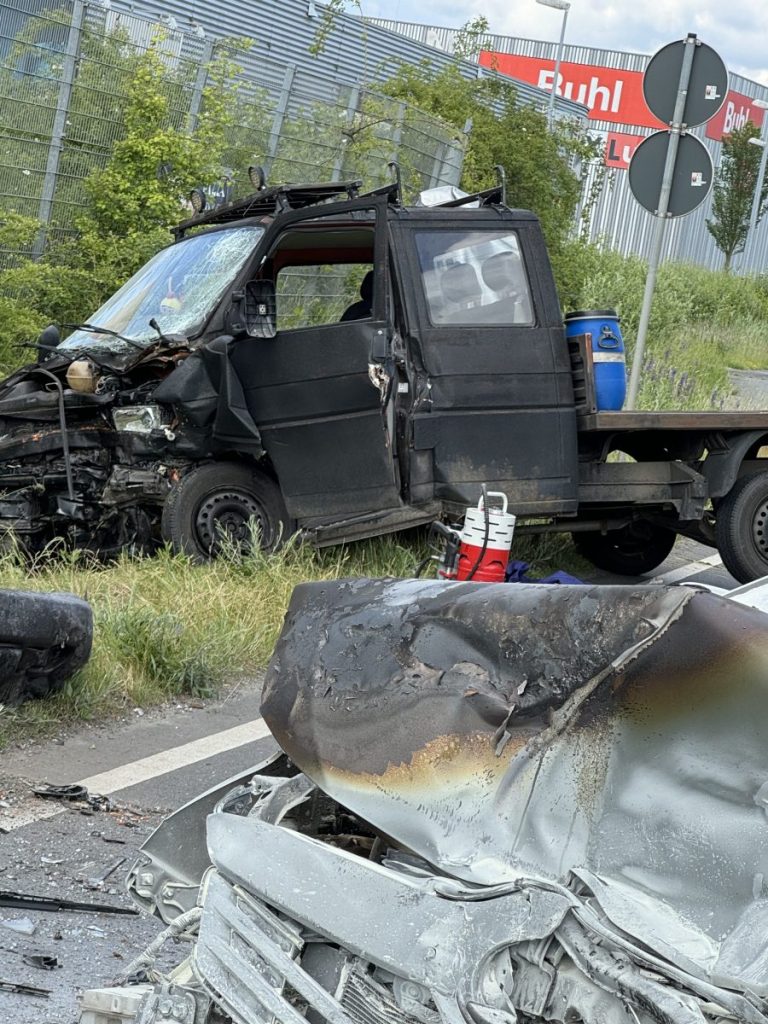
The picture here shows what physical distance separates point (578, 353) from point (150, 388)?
2.57 meters

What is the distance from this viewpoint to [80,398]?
25.6ft

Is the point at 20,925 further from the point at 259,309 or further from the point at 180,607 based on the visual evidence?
the point at 259,309

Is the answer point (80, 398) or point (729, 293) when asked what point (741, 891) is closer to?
point (80, 398)

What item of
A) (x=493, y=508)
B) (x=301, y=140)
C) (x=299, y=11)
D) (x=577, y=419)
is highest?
(x=299, y=11)

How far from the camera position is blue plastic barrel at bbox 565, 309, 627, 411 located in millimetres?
8383

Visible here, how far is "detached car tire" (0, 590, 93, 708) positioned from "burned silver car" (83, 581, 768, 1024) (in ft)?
7.44

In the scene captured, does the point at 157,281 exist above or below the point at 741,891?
above

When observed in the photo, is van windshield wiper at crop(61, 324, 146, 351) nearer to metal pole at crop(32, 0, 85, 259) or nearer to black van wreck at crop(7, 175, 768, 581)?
black van wreck at crop(7, 175, 768, 581)

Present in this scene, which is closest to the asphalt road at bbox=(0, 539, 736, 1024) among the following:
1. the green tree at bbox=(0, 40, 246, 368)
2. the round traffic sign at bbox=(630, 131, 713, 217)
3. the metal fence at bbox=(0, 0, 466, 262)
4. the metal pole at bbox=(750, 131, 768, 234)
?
the round traffic sign at bbox=(630, 131, 713, 217)

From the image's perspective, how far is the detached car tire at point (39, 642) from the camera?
5.15 meters

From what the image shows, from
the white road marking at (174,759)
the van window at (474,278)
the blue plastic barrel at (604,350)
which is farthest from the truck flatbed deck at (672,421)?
the white road marking at (174,759)

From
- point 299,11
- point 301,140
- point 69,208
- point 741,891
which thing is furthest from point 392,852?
point 299,11

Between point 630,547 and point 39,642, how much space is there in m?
5.58

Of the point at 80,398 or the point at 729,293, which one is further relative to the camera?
the point at 729,293
